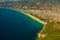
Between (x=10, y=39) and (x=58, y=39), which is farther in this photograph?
(x=10, y=39)

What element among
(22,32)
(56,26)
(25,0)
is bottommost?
(25,0)

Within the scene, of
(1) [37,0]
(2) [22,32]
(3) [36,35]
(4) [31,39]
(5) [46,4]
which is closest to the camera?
(4) [31,39]

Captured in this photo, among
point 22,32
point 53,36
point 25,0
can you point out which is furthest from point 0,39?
point 25,0

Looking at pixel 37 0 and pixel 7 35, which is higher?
pixel 7 35

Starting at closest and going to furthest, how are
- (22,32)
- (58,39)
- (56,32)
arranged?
(58,39) → (56,32) → (22,32)

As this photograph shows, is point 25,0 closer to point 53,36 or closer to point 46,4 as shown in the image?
point 46,4

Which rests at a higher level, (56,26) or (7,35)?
(56,26)

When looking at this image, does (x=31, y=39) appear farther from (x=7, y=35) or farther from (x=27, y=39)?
(x=7, y=35)

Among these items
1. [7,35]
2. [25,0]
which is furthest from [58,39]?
[25,0]

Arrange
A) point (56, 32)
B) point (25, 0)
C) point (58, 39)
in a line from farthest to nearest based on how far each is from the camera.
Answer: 1. point (25, 0)
2. point (56, 32)
3. point (58, 39)
